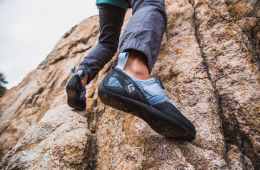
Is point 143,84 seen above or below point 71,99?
above

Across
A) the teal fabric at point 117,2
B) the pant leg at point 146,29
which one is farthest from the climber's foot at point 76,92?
the pant leg at point 146,29

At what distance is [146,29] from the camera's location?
330 cm

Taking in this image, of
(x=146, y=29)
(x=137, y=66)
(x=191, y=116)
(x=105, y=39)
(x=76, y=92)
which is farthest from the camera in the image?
(x=105, y=39)

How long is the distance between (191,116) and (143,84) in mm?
1060

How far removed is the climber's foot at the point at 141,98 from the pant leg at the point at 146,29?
18cm

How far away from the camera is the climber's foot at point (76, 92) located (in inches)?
176

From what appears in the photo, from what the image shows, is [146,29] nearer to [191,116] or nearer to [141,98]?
[141,98]

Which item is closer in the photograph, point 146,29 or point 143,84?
point 143,84

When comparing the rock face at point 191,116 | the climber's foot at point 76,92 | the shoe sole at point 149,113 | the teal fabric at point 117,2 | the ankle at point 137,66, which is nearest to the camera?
the shoe sole at point 149,113

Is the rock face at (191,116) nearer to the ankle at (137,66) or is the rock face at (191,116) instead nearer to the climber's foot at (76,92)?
the climber's foot at (76,92)

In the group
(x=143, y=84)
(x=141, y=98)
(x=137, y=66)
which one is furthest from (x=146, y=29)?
(x=141, y=98)

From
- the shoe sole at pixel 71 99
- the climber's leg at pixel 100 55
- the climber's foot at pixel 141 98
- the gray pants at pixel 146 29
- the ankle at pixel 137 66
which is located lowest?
the shoe sole at pixel 71 99

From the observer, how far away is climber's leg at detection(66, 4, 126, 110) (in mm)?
4477

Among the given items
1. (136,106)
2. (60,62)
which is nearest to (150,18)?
(136,106)
